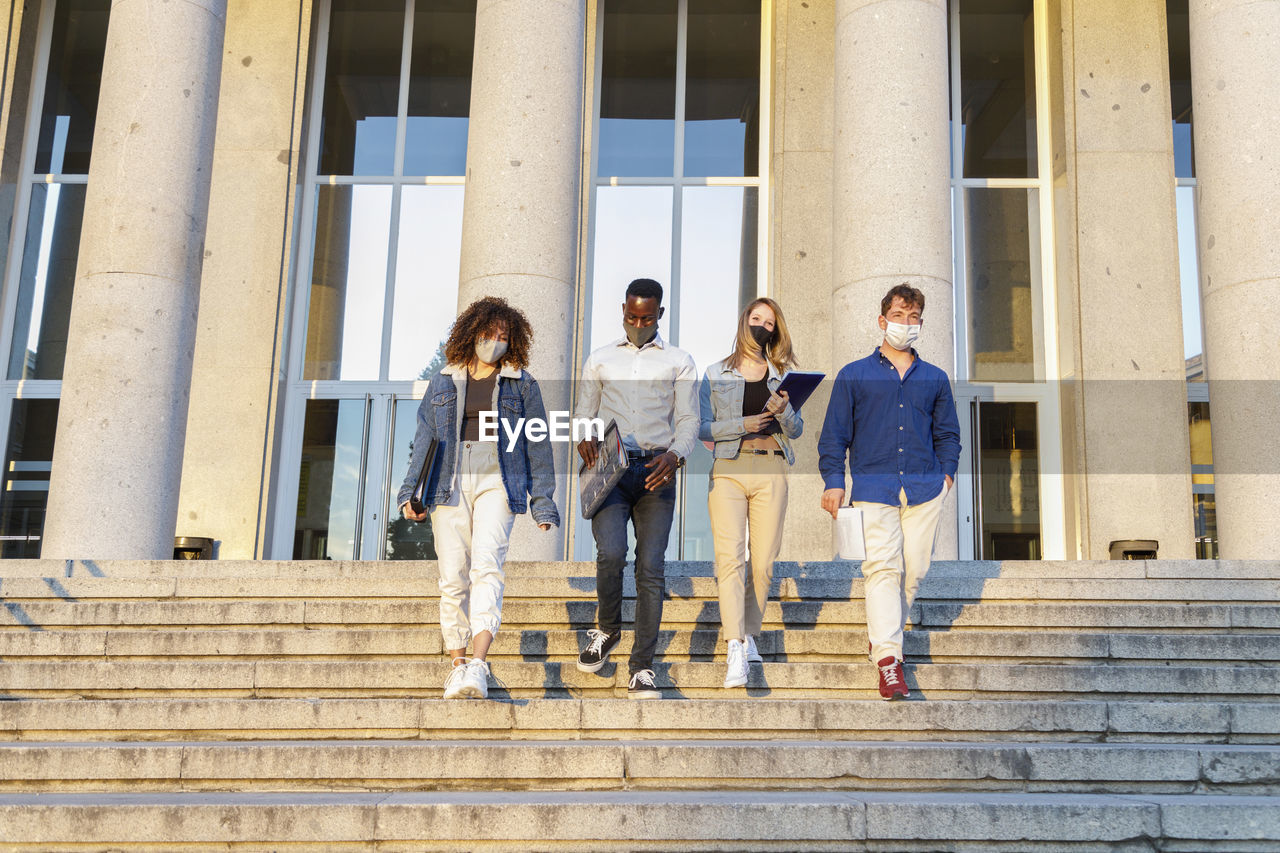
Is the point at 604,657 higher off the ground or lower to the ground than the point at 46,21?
lower

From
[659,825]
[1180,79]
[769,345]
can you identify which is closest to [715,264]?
[1180,79]

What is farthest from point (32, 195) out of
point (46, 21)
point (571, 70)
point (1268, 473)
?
point (1268, 473)

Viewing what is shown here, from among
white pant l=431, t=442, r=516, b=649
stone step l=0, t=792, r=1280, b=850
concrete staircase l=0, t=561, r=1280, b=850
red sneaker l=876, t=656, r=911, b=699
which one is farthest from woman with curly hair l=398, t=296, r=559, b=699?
red sneaker l=876, t=656, r=911, b=699

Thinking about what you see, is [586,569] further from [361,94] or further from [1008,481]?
[361,94]

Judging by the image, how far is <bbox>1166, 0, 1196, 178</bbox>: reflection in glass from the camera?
1608 cm

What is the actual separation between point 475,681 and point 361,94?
1211 centimetres

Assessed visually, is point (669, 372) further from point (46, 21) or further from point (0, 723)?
point (46, 21)

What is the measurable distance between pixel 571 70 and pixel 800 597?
607 centimetres

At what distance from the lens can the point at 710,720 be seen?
5.72 m

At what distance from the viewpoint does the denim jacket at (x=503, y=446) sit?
6.36 metres

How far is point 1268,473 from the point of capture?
35.6ft

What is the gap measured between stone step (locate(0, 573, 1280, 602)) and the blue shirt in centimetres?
123

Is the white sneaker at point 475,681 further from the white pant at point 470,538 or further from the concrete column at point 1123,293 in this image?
the concrete column at point 1123,293

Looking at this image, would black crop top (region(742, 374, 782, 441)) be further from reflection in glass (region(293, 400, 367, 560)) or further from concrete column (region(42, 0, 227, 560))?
reflection in glass (region(293, 400, 367, 560))
